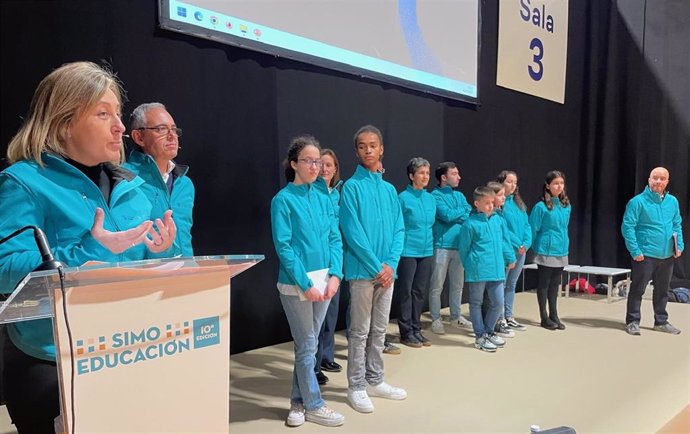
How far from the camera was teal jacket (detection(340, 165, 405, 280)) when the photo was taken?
232cm

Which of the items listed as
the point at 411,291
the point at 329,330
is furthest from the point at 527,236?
the point at 329,330

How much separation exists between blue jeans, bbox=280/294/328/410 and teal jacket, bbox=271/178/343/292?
0.36 ft

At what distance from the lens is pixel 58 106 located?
946 millimetres

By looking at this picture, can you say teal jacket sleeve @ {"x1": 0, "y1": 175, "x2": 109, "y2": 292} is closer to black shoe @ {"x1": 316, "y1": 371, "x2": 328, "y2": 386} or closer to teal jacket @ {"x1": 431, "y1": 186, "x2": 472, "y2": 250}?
black shoe @ {"x1": 316, "y1": 371, "x2": 328, "y2": 386}

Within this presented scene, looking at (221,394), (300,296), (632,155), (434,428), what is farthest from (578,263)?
(221,394)

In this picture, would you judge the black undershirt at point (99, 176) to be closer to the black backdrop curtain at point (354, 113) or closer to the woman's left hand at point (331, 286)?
the woman's left hand at point (331, 286)

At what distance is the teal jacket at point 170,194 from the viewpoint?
6.46 feet

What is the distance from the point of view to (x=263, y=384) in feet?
8.77

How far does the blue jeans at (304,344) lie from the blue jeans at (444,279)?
6.46 ft

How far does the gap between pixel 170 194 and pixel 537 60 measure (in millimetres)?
4537

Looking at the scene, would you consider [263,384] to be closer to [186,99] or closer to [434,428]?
[434,428]

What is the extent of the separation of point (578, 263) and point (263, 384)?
3812 millimetres

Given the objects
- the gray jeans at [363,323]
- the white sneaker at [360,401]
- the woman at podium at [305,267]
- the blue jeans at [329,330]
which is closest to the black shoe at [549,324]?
the blue jeans at [329,330]

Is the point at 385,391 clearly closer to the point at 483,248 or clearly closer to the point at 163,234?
the point at 483,248
